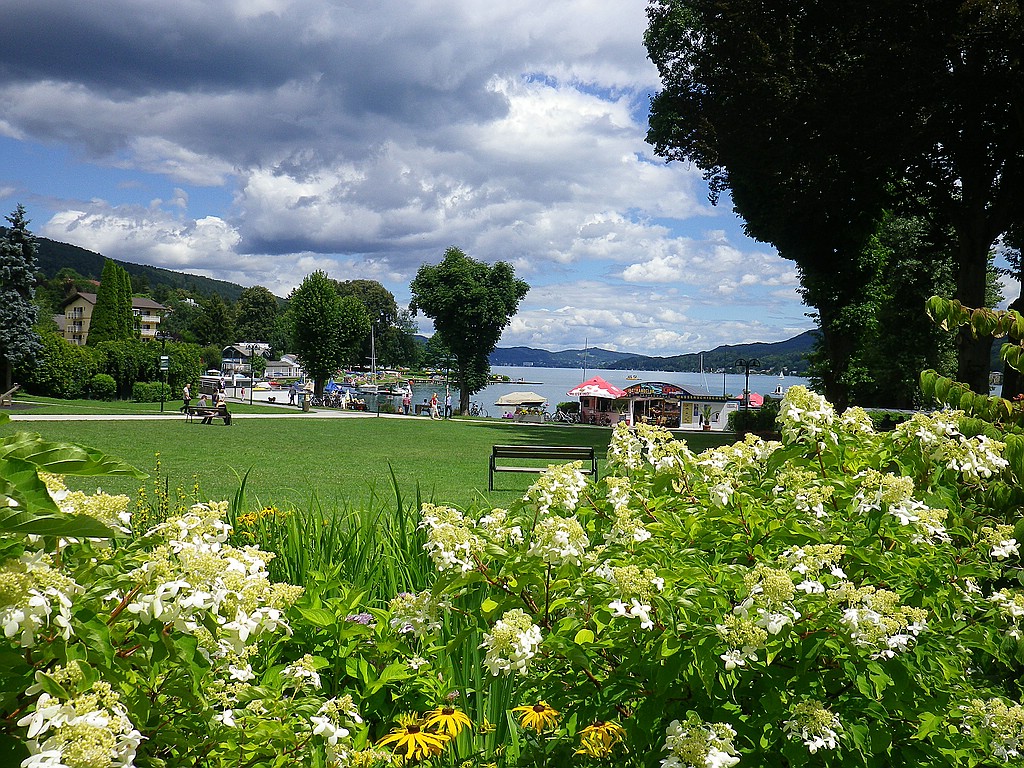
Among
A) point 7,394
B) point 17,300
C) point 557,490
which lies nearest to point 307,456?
point 7,394

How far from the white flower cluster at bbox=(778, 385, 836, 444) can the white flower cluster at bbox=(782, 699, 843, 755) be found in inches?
52.8

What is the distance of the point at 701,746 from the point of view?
1790 mm

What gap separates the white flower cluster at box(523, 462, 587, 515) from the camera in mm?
2658

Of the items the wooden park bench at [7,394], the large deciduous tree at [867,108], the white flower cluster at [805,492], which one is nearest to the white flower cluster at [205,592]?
the white flower cluster at [805,492]

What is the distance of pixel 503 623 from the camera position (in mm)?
1976

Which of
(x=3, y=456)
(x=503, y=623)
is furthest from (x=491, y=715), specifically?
(x=3, y=456)

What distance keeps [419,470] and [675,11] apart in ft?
47.6

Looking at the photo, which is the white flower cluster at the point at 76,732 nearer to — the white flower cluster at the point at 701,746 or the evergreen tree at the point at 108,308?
the white flower cluster at the point at 701,746

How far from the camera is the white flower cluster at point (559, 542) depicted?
218cm

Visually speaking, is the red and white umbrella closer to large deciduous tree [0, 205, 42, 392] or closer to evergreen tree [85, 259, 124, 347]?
large deciduous tree [0, 205, 42, 392]

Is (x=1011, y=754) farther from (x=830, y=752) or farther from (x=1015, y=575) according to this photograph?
(x=1015, y=575)

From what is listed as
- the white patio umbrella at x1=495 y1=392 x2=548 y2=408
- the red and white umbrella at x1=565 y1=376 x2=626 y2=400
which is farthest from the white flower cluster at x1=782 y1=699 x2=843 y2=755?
the white patio umbrella at x1=495 y1=392 x2=548 y2=408

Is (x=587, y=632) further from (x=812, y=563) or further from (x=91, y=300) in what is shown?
(x=91, y=300)

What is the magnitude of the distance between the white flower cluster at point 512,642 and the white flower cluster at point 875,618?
0.79 meters
